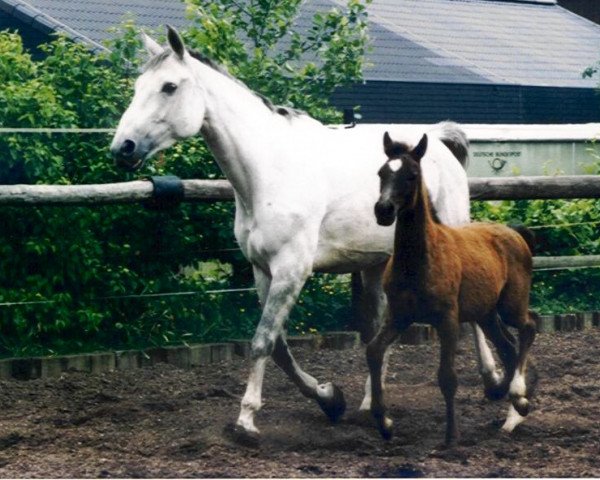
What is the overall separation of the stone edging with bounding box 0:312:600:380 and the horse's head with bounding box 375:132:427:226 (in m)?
3.10

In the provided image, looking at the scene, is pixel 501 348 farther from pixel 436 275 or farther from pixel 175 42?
pixel 175 42

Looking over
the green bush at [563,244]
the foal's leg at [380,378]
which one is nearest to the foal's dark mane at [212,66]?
the foal's leg at [380,378]

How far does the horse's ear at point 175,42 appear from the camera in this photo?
6785 mm

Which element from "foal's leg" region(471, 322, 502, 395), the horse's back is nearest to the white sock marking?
"foal's leg" region(471, 322, 502, 395)

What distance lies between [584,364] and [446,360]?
2.73 m

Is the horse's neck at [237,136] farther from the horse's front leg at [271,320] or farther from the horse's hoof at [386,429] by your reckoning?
the horse's hoof at [386,429]

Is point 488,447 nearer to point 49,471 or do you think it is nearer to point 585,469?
point 585,469

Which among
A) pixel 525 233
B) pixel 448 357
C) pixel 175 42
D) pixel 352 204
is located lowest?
pixel 448 357

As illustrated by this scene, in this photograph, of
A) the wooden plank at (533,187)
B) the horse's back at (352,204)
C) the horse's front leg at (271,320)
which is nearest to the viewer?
the horse's front leg at (271,320)

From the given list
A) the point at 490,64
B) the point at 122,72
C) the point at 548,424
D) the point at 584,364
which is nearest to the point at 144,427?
the point at 548,424

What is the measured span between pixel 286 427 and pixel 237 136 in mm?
1523

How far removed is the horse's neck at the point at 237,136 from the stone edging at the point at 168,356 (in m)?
2.06

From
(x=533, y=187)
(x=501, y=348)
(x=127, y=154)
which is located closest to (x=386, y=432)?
(x=501, y=348)

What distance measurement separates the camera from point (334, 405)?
7070 mm
